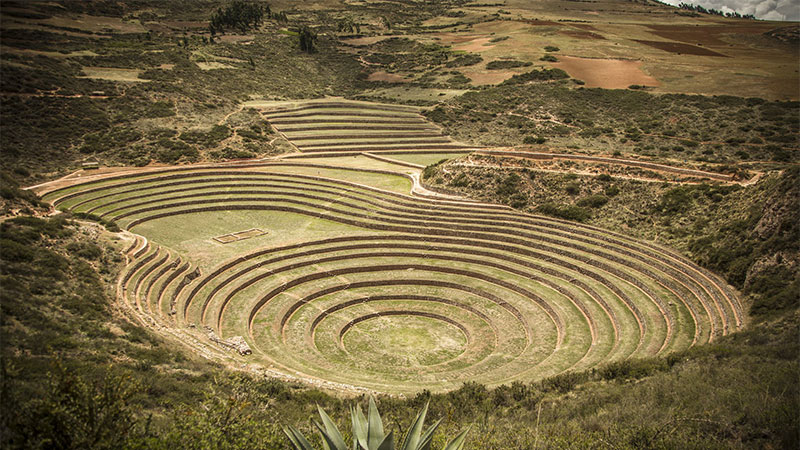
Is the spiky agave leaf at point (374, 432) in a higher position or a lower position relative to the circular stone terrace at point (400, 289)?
higher

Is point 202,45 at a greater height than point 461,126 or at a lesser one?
greater

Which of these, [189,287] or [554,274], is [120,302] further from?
[554,274]

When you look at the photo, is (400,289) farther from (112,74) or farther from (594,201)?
(112,74)

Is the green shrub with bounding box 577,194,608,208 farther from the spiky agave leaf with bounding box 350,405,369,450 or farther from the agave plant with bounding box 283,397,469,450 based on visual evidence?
the spiky agave leaf with bounding box 350,405,369,450

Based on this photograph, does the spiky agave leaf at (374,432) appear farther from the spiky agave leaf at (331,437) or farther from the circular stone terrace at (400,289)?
the circular stone terrace at (400,289)

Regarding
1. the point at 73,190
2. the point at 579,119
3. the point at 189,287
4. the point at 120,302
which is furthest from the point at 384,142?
the point at 120,302

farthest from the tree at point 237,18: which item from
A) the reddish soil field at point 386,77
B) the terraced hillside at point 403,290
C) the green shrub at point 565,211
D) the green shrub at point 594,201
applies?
the green shrub at point 594,201

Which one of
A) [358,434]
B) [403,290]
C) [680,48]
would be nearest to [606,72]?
[680,48]
